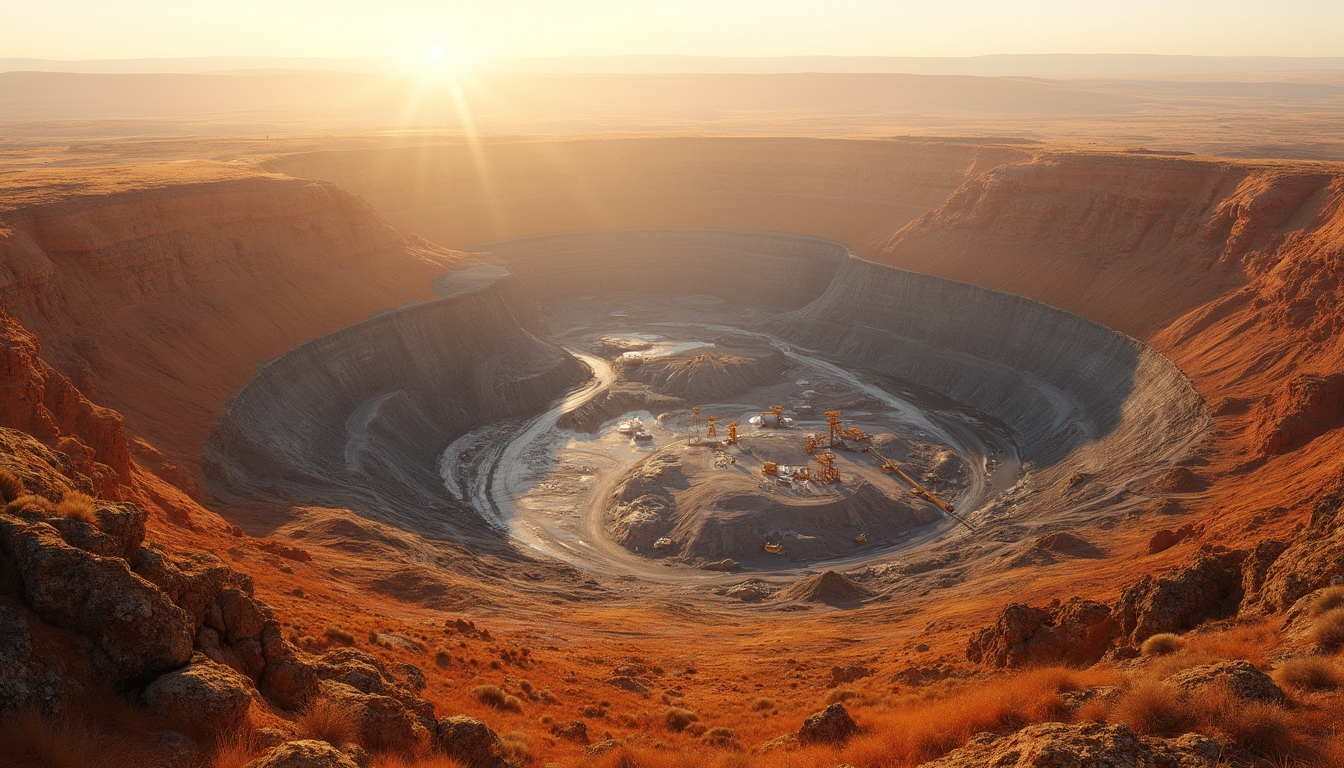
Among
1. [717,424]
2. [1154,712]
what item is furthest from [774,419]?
[1154,712]

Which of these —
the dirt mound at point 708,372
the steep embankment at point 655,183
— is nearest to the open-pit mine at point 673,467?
the dirt mound at point 708,372

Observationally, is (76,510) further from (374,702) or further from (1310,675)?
(1310,675)

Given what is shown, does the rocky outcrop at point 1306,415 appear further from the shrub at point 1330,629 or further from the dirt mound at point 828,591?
the shrub at point 1330,629

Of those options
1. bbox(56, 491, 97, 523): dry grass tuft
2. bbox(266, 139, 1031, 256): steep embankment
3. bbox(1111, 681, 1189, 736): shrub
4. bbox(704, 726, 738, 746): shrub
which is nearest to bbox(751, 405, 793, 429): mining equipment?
bbox(266, 139, 1031, 256): steep embankment

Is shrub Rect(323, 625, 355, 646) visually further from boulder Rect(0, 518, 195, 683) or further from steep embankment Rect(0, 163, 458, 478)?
steep embankment Rect(0, 163, 458, 478)

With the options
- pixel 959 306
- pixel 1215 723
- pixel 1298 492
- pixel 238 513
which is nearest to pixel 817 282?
pixel 959 306
